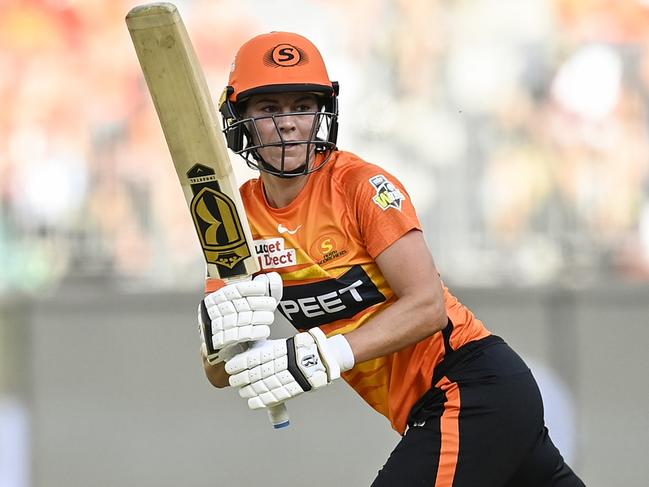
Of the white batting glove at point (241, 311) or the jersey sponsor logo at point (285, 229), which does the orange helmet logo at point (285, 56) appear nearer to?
the jersey sponsor logo at point (285, 229)

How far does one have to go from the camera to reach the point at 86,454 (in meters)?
6.50

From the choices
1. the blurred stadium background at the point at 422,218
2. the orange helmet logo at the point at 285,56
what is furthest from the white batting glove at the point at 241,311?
the blurred stadium background at the point at 422,218

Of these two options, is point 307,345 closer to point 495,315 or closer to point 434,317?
point 434,317

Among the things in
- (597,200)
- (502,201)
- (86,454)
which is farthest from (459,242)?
(86,454)

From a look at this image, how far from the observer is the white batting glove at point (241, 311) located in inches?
118

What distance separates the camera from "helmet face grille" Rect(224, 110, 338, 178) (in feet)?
10.3

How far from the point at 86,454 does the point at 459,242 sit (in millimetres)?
2296

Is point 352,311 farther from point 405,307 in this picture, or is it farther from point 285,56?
point 285,56

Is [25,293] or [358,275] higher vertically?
[25,293]

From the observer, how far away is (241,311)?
9.86 ft

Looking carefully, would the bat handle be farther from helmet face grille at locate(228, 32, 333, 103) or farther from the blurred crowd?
the blurred crowd

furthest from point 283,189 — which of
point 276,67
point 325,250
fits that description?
point 276,67

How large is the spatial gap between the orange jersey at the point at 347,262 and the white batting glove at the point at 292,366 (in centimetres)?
23

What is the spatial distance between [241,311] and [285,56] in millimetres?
696
